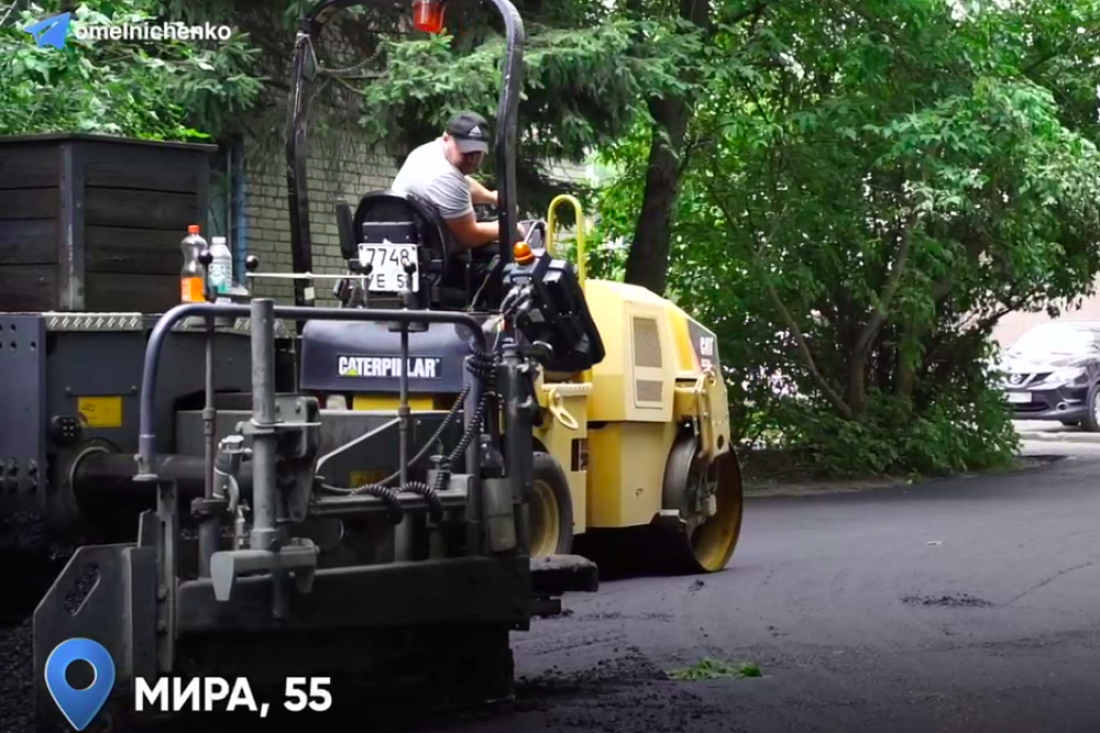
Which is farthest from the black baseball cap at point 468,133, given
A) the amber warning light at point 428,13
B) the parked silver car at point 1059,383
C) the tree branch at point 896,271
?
the parked silver car at point 1059,383

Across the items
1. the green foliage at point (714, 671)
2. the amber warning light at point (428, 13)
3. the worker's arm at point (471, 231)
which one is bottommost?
the green foliage at point (714, 671)

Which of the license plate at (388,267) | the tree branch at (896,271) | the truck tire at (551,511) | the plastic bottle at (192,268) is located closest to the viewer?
the plastic bottle at (192,268)

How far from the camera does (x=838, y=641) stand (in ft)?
30.5

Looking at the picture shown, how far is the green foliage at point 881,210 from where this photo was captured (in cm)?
1795

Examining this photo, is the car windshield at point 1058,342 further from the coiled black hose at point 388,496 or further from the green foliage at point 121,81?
the coiled black hose at point 388,496

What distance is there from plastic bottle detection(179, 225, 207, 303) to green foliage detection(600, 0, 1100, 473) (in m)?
8.61

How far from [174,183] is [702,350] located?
490 cm

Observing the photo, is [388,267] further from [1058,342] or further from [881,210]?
[1058,342]

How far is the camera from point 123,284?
7.87 m

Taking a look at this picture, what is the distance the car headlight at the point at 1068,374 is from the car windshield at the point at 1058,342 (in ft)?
1.39

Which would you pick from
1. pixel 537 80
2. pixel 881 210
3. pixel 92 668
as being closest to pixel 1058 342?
pixel 881 210

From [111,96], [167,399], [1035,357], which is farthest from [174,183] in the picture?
[1035,357]

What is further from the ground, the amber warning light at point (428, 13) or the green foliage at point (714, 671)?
the amber warning light at point (428, 13)

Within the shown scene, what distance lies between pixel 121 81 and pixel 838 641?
568 cm
